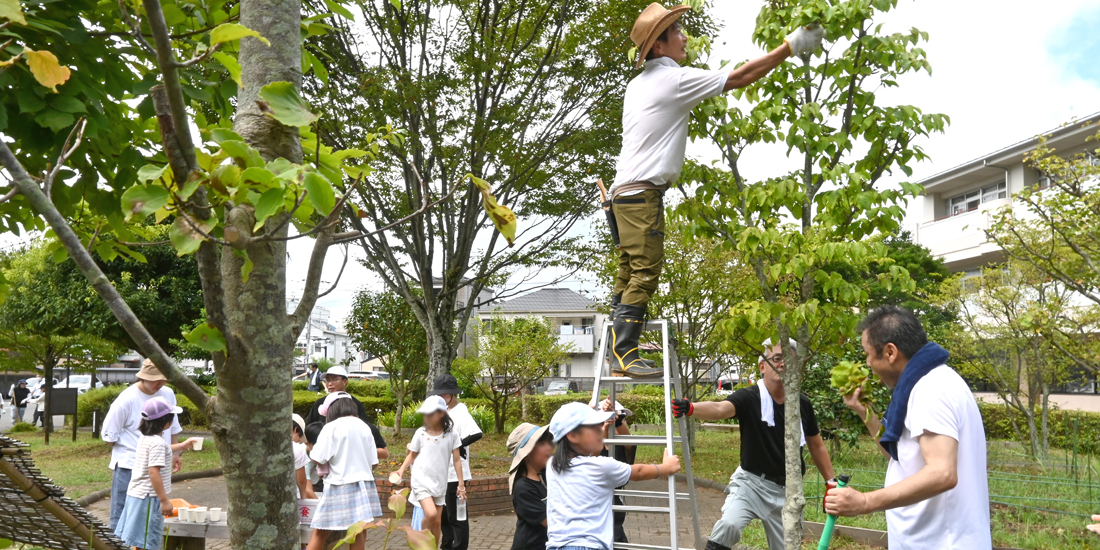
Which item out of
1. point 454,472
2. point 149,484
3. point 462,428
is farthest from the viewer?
point 462,428

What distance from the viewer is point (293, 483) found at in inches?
71.5

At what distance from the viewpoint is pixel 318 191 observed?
4.58 ft

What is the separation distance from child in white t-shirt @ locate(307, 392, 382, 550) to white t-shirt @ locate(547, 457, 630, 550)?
2537 mm

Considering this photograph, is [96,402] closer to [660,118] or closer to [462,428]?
[462,428]

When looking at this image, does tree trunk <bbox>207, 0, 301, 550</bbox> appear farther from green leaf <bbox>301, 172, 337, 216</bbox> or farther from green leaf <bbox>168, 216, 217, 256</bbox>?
green leaf <bbox>301, 172, 337, 216</bbox>

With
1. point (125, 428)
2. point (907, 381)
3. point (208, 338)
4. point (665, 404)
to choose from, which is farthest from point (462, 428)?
point (208, 338)

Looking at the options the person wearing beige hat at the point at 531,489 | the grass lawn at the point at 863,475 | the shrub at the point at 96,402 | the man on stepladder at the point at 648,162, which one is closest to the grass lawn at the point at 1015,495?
the grass lawn at the point at 863,475

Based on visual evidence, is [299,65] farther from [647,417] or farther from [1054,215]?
[647,417]

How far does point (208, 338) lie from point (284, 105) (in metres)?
0.52

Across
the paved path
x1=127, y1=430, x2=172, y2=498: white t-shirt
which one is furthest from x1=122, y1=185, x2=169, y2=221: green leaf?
the paved path

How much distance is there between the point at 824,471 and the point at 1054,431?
54.2 ft

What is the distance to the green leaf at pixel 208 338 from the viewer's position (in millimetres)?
1481

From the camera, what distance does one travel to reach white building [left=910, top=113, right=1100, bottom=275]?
2727 centimetres

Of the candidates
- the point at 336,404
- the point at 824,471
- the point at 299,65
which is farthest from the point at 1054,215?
the point at 299,65
